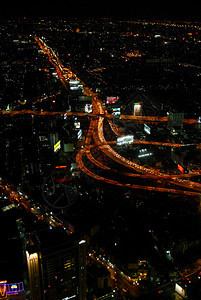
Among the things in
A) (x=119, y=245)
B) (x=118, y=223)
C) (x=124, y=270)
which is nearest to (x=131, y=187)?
(x=118, y=223)

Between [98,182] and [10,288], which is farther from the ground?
[98,182]

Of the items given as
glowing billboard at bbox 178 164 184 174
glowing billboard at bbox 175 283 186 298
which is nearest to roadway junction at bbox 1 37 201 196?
glowing billboard at bbox 178 164 184 174

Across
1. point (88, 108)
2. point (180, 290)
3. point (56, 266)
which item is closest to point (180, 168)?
point (180, 290)

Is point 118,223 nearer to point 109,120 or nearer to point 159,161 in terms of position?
point 159,161

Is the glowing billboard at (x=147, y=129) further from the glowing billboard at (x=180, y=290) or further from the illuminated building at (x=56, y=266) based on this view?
the illuminated building at (x=56, y=266)

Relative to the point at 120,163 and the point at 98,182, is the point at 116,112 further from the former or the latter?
the point at 98,182

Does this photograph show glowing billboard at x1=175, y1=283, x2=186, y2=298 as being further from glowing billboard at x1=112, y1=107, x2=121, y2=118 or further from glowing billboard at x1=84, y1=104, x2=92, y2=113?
glowing billboard at x1=84, y1=104, x2=92, y2=113

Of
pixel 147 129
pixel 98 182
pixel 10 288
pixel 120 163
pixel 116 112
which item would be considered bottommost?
pixel 10 288
